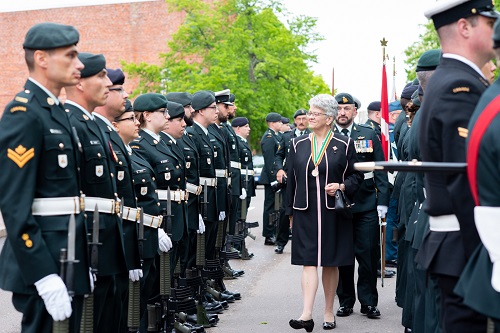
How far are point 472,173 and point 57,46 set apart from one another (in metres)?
2.32

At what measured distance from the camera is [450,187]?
411 centimetres

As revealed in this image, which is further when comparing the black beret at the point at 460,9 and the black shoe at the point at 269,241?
the black shoe at the point at 269,241

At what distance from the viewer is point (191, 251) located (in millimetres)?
9547

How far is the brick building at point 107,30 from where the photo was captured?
56469mm

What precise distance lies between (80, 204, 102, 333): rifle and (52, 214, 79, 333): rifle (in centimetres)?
47

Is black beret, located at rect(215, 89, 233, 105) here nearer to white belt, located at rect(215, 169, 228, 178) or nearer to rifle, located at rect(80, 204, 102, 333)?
white belt, located at rect(215, 169, 228, 178)

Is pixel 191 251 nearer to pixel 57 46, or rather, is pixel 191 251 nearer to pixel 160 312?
pixel 160 312

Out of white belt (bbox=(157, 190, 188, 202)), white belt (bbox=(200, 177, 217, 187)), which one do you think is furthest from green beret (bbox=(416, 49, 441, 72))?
white belt (bbox=(200, 177, 217, 187))

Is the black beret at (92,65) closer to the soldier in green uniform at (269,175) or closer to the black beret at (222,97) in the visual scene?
the black beret at (222,97)

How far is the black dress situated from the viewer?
863 cm

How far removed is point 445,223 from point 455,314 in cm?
45

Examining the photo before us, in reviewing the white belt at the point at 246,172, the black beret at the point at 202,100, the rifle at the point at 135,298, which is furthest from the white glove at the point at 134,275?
the white belt at the point at 246,172

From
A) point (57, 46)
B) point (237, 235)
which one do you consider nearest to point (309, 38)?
point (237, 235)

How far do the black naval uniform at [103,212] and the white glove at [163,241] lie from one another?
5.65 ft
